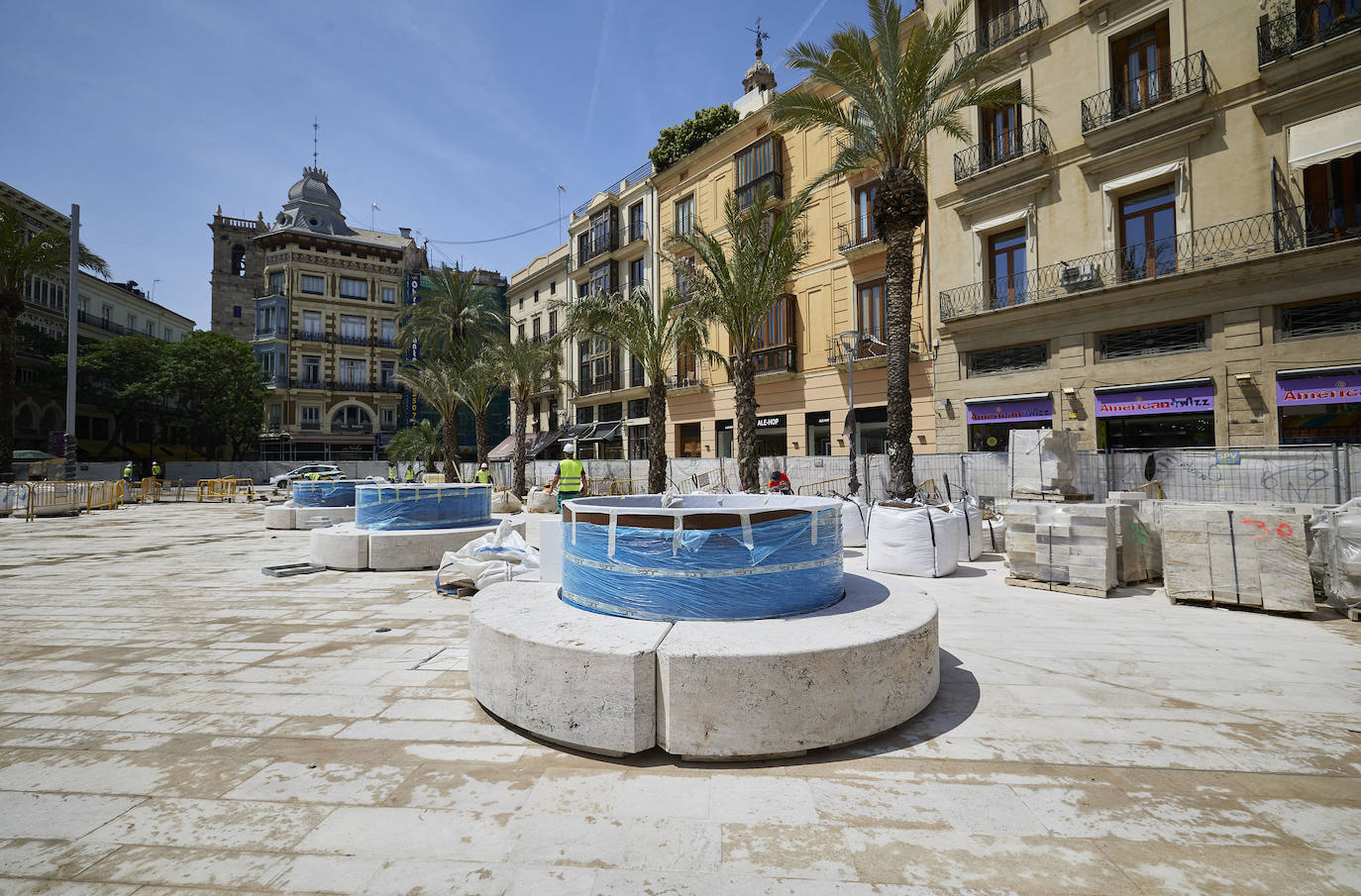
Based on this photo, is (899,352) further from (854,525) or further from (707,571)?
(707,571)

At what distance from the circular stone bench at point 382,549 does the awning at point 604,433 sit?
23.2m

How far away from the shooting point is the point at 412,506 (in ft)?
32.7

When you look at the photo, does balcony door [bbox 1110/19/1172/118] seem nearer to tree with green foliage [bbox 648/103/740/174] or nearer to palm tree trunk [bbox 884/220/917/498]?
palm tree trunk [bbox 884/220/917/498]

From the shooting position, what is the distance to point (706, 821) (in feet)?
8.79

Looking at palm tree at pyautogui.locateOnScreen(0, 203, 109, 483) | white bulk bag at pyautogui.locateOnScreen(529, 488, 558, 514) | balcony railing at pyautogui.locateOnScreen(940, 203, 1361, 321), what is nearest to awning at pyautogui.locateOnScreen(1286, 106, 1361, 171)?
balcony railing at pyautogui.locateOnScreen(940, 203, 1361, 321)

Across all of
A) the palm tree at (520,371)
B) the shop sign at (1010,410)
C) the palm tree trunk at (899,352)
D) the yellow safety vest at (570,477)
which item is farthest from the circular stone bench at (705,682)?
the palm tree at (520,371)

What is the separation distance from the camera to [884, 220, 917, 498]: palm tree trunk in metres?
13.1

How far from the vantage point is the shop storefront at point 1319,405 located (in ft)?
42.4

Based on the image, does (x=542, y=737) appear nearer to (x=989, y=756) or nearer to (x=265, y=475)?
(x=989, y=756)

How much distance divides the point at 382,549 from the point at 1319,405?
1977 cm

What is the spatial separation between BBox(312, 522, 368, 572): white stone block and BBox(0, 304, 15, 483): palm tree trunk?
28279 mm

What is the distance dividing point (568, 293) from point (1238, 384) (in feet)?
110

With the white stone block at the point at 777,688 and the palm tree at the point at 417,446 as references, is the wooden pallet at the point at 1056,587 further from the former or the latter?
the palm tree at the point at 417,446

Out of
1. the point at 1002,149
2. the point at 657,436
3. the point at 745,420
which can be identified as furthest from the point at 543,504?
the point at 1002,149
